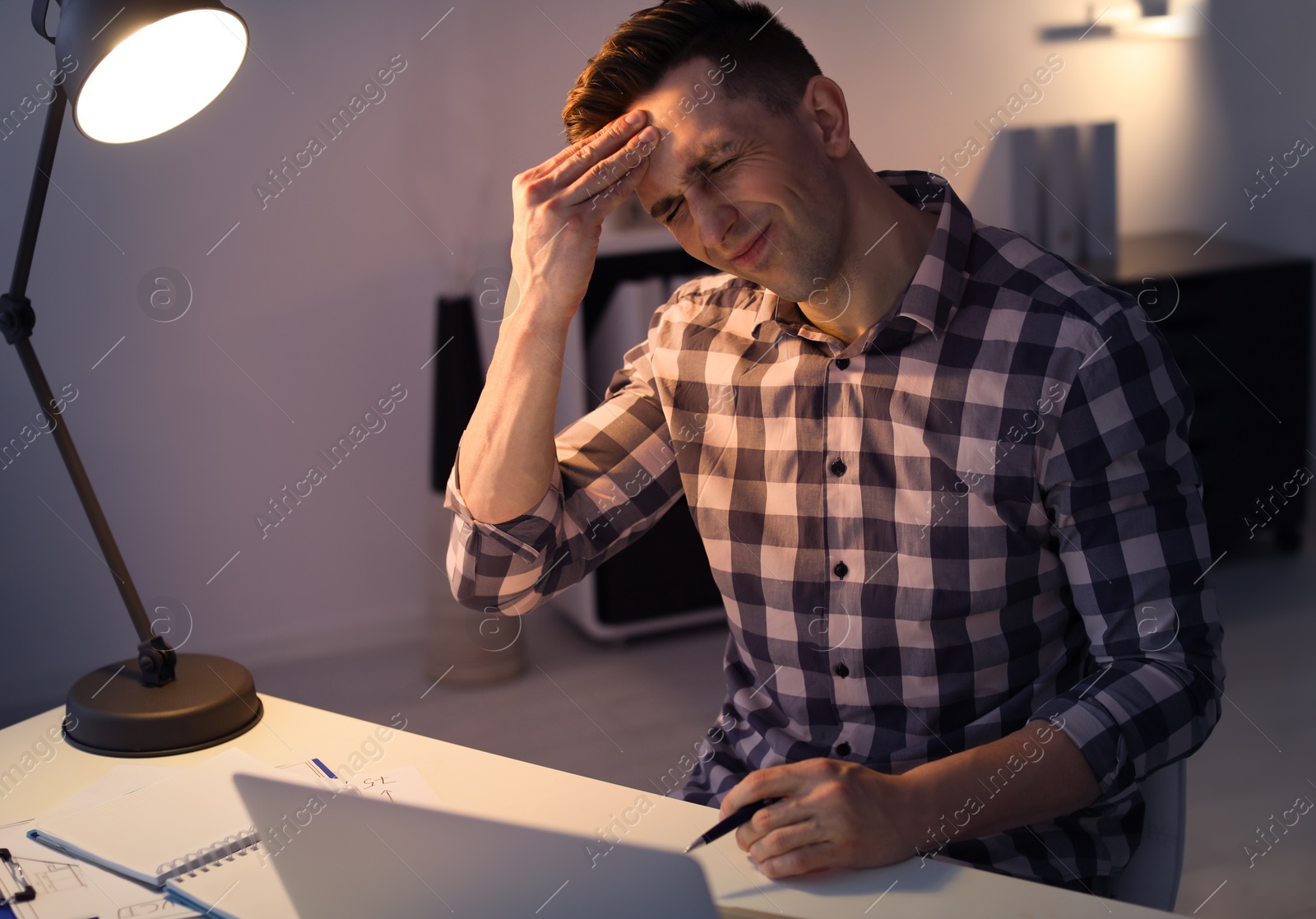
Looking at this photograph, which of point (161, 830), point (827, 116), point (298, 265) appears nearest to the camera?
point (161, 830)

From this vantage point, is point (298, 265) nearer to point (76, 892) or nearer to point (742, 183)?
point (742, 183)

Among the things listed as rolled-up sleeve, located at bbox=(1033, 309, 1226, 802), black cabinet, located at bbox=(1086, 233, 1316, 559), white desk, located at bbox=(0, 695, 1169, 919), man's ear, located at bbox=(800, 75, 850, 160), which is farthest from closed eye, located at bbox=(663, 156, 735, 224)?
black cabinet, located at bbox=(1086, 233, 1316, 559)

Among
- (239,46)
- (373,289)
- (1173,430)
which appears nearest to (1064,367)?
(1173,430)

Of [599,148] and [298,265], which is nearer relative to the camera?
[599,148]

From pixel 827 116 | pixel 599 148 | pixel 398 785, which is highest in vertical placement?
pixel 599 148

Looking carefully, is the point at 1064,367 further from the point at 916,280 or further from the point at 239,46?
the point at 239,46

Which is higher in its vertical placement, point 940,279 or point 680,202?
point 680,202

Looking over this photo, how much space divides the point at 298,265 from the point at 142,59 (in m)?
1.83

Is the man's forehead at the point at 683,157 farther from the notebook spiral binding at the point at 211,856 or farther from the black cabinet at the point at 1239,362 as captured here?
the black cabinet at the point at 1239,362

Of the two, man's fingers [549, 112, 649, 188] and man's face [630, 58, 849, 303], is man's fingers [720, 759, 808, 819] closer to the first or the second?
man's face [630, 58, 849, 303]

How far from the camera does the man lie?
110 centimetres

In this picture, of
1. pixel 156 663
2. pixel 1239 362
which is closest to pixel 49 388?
pixel 156 663

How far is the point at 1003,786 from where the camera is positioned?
1.00 m

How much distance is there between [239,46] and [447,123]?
189 cm
